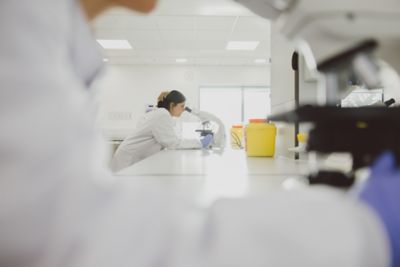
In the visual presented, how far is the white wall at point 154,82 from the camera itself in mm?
7988

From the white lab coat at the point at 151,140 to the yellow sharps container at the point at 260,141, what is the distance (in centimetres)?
137

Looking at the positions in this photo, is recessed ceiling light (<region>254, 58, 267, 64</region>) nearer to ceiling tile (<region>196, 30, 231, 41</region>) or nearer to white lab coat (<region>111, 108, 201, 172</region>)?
ceiling tile (<region>196, 30, 231, 41</region>)

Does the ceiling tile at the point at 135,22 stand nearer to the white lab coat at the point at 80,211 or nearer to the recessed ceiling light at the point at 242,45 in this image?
the recessed ceiling light at the point at 242,45

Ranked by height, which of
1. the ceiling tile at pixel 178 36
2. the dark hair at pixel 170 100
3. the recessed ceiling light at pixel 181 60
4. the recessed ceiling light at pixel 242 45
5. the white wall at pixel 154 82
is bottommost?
the dark hair at pixel 170 100

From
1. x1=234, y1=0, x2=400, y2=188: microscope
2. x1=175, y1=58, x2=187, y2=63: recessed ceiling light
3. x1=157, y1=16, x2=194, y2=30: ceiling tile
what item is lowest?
x1=234, y1=0, x2=400, y2=188: microscope

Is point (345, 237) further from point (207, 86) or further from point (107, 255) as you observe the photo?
point (207, 86)

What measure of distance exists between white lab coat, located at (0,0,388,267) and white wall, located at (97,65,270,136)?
7.69 m

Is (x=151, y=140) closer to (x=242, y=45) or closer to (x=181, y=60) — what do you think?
(x=242, y=45)

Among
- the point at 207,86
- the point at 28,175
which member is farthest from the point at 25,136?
the point at 207,86

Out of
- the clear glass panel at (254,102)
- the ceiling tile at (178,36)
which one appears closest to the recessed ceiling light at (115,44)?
the ceiling tile at (178,36)

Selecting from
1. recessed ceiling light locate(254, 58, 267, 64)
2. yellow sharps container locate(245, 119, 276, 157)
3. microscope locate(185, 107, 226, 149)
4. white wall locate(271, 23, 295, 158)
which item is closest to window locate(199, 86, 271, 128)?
recessed ceiling light locate(254, 58, 267, 64)

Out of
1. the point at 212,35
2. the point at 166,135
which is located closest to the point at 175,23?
the point at 212,35

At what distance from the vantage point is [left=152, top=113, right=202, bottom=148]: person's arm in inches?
136

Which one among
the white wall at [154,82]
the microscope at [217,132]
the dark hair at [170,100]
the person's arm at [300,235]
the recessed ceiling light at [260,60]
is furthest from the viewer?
the white wall at [154,82]
